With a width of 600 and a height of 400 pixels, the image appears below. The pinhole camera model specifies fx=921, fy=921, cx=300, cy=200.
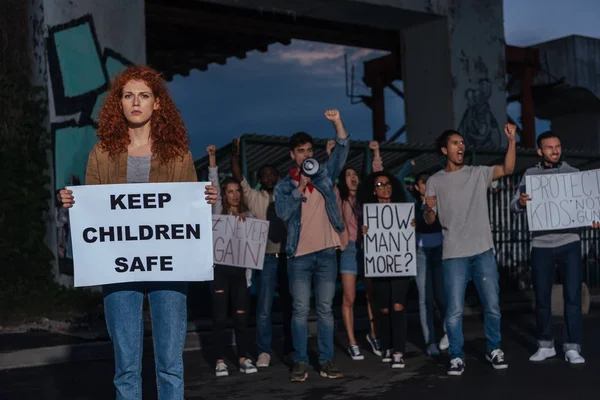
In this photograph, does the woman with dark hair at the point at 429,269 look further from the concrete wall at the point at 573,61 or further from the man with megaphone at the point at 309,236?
the concrete wall at the point at 573,61

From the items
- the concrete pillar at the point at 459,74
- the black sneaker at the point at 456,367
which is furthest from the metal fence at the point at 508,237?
the black sneaker at the point at 456,367

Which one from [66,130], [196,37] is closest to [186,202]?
[66,130]

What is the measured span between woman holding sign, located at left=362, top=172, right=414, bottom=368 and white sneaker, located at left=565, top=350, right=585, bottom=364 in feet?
4.73

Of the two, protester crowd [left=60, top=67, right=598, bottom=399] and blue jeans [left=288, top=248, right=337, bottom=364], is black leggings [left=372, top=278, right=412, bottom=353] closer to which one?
protester crowd [left=60, top=67, right=598, bottom=399]

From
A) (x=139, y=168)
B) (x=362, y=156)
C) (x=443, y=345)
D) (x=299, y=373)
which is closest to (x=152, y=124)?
(x=139, y=168)

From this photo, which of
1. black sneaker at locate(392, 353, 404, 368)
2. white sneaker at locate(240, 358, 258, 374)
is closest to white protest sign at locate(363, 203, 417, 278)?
black sneaker at locate(392, 353, 404, 368)

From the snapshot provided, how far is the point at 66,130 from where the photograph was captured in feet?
44.0

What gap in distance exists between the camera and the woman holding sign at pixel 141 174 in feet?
14.5

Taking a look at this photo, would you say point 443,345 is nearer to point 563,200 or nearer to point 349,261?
point 349,261

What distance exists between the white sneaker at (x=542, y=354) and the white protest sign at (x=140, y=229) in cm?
460

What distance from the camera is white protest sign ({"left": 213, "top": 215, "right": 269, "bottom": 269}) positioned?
849 cm

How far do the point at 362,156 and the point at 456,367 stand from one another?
292 inches

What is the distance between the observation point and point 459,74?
17891mm

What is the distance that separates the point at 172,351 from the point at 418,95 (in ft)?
48.0
